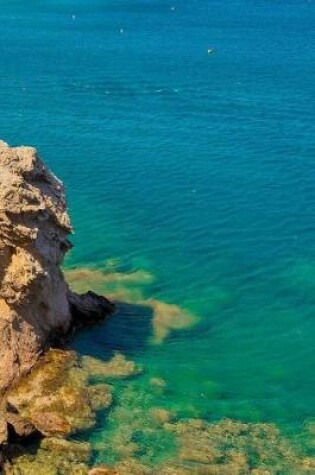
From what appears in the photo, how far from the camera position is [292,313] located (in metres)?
30.9

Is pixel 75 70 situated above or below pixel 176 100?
above

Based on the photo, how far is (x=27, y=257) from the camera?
23875 mm

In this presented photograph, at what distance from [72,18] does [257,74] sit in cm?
4074

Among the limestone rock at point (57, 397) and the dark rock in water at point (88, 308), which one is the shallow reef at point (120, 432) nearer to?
the limestone rock at point (57, 397)

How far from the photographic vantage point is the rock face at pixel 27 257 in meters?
23.4

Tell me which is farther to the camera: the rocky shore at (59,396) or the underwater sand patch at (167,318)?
the underwater sand patch at (167,318)

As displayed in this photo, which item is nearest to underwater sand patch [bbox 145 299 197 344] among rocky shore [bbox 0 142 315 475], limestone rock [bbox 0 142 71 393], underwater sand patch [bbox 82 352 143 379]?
underwater sand patch [bbox 82 352 143 379]

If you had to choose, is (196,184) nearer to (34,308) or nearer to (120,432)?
(34,308)

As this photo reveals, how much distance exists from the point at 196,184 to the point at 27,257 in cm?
2123

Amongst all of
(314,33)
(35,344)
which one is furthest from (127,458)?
(314,33)

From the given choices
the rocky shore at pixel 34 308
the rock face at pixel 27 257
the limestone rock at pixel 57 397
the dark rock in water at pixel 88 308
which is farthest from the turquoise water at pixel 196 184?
the rock face at pixel 27 257

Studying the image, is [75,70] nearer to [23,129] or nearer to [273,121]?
[23,129]

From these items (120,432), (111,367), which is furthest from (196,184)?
(120,432)

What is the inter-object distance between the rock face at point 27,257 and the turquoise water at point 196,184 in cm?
234
